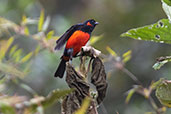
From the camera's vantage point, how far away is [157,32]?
4.25 ft

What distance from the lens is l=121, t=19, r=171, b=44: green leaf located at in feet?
4.15

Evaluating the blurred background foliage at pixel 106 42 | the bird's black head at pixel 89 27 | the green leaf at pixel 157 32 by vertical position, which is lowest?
the green leaf at pixel 157 32

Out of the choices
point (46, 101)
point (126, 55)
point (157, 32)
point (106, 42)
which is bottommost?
point (46, 101)

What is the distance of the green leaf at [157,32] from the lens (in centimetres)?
126

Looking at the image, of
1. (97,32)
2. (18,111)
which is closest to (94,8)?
(97,32)

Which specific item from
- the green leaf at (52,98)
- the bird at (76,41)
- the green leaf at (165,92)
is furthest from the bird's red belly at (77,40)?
the green leaf at (52,98)

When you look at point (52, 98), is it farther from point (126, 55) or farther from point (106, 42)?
point (106, 42)

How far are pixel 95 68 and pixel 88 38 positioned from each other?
3.91ft

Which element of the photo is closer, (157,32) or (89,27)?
(157,32)

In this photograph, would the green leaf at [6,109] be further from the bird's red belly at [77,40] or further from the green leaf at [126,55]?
the bird's red belly at [77,40]

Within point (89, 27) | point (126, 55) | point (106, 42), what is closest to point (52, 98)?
point (126, 55)

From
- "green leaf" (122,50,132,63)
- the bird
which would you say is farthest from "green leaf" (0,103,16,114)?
the bird

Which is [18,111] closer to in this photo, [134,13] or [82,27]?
[82,27]

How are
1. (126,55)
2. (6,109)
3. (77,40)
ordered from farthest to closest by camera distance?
(77,40)
(126,55)
(6,109)
